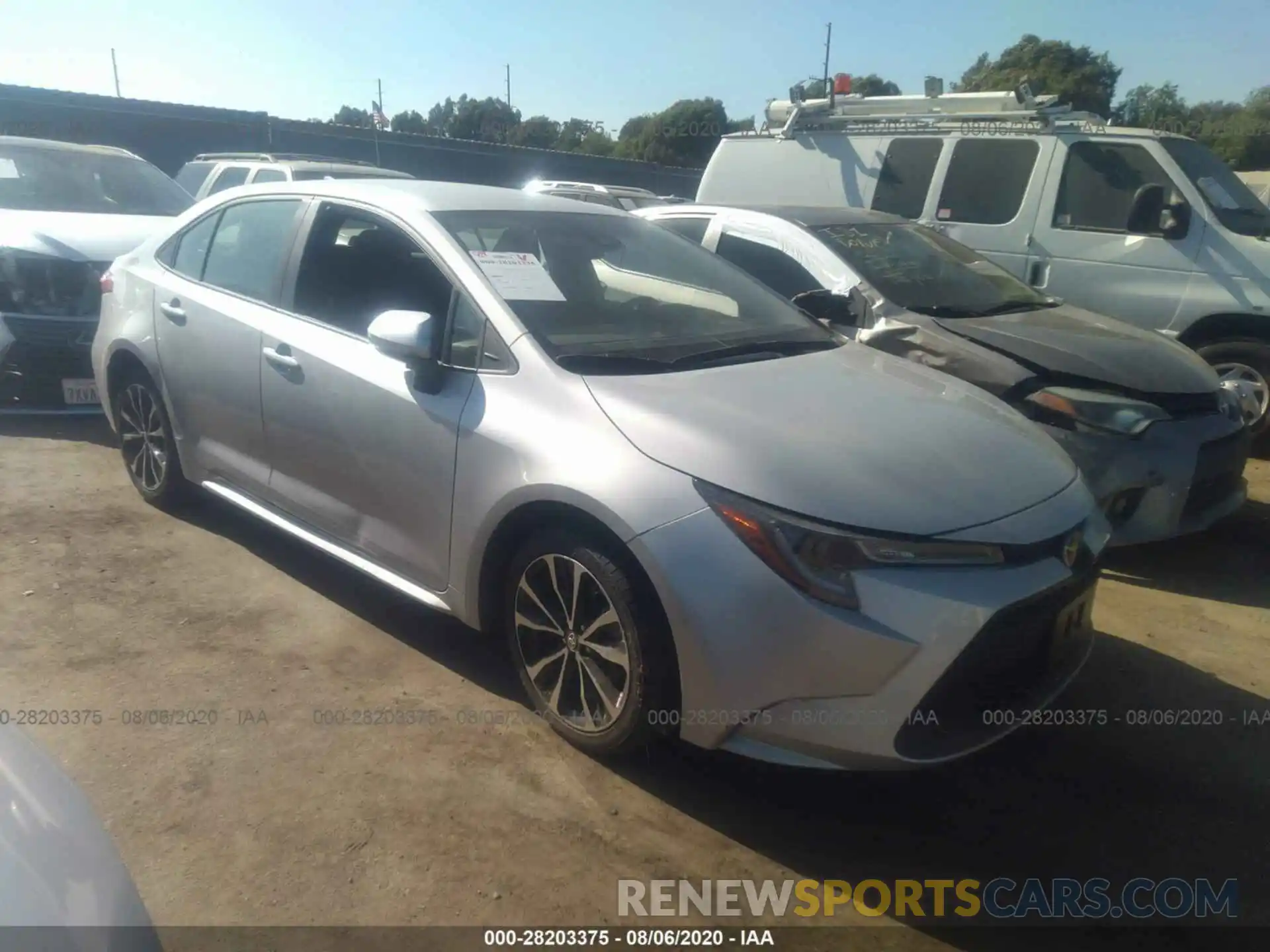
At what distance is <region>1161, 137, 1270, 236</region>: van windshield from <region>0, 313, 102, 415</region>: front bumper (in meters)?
6.97

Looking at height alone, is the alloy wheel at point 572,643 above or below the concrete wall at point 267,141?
below

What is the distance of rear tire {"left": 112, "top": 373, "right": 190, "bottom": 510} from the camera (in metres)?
4.51

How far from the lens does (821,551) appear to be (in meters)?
2.43

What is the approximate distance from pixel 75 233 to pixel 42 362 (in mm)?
962

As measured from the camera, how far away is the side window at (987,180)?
6.88m

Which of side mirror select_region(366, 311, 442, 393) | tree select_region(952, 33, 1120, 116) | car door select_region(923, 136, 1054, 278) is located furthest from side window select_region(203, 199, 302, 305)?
tree select_region(952, 33, 1120, 116)

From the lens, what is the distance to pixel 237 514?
4.87 meters

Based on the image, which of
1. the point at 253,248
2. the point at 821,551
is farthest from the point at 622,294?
the point at 253,248

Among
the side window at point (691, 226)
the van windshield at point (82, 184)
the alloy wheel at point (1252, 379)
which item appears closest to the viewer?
the side window at point (691, 226)

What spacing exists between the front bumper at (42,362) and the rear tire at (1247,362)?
22.7ft

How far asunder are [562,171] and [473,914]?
2766cm

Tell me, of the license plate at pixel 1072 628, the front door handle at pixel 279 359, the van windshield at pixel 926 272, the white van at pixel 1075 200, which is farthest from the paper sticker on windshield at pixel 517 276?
the white van at pixel 1075 200

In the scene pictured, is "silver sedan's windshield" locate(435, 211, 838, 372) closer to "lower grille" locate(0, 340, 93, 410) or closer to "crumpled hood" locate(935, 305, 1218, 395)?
"crumpled hood" locate(935, 305, 1218, 395)

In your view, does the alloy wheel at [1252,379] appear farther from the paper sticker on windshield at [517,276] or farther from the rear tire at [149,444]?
the rear tire at [149,444]
